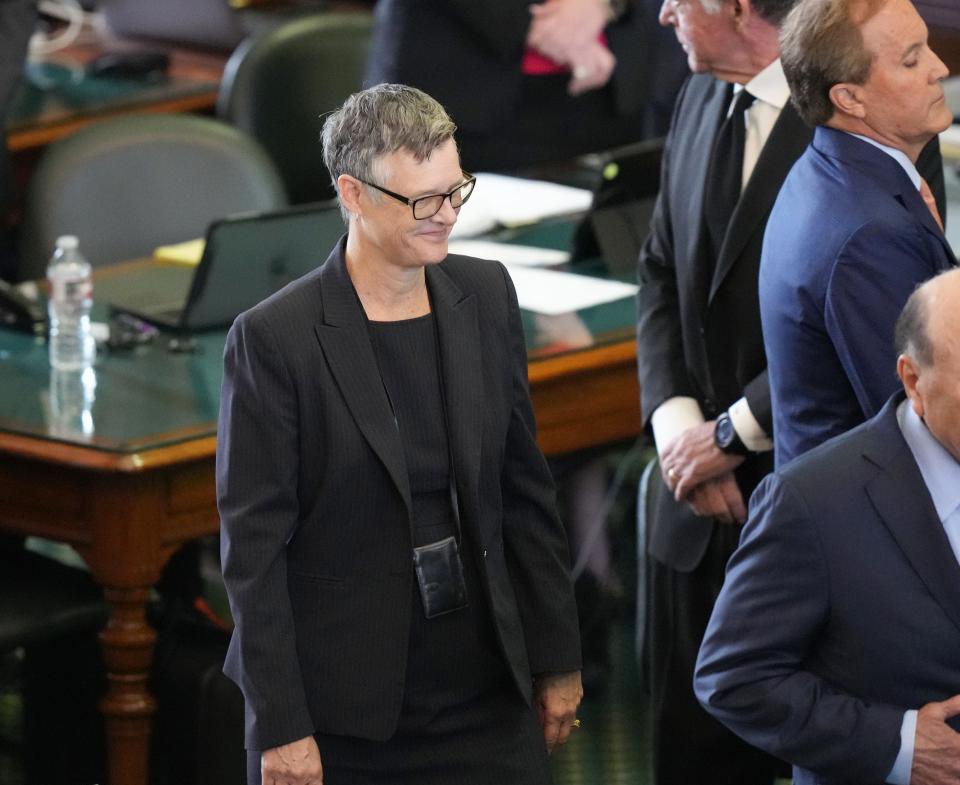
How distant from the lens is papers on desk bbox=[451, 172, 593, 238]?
404 cm

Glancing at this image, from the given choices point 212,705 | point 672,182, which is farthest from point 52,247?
point 672,182

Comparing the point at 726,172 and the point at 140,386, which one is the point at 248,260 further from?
the point at 726,172

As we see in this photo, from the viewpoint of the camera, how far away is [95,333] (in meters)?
3.57

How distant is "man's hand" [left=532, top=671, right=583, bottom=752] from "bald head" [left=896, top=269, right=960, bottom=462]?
62 centimetres

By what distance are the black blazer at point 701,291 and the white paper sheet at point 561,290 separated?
0.64 m

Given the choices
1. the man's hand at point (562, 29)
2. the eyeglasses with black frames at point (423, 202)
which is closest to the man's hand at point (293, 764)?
the eyeglasses with black frames at point (423, 202)

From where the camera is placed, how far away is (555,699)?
94.9 inches

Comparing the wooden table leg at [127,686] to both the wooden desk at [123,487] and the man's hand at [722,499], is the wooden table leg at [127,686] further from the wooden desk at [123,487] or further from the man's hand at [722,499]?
the man's hand at [722,499]

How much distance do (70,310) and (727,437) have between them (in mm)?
1359

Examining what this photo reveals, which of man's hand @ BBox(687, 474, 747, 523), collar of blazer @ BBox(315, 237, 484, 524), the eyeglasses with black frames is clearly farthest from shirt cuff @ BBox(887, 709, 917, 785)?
man's hand @ BBox(687, 474, 747, 523)

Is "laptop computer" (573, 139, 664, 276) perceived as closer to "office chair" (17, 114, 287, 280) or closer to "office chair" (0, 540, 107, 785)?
"office chair" (17, 114, 287, 280)

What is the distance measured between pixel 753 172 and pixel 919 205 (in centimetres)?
44

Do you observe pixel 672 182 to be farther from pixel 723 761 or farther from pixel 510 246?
pixel 510 246

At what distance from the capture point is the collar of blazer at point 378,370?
2213 mm
